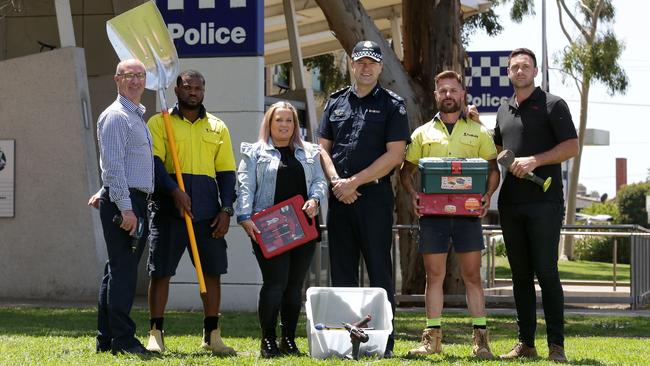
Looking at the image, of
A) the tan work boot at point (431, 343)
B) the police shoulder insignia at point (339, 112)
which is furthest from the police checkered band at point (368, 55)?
the tan work boot at point (431, 343)

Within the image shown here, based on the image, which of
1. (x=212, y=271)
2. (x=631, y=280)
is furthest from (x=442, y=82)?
(x=631, y=280)

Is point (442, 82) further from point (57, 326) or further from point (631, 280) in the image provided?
point (631, 280)

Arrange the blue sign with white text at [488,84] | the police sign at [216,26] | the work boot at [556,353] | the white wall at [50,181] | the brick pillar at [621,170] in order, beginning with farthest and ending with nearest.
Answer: the brick pillar at [621,170] → the blue sign with white text at [488,84] → the white wall at [50,181] → the police sign at [216,26] → the work boot at [556,353]

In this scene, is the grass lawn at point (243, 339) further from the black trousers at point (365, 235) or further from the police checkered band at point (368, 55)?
the police checkered band at point (368, 55)

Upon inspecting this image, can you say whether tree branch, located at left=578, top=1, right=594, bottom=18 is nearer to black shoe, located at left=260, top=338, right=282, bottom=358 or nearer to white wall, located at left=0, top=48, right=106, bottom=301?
white wall, located at left=0, top=48, right=106, bottom=301

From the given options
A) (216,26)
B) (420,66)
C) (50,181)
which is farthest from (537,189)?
(50,181)

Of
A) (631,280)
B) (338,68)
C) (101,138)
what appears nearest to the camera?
A: (101,138)

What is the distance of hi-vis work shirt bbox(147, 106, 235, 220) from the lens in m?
8.45

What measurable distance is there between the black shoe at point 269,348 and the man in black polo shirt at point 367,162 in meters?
0.71

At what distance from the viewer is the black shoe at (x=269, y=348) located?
8.18 metres

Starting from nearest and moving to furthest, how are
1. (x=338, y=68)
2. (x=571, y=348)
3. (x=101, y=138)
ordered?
(x=101, y=138), (x=571, y=348), (x=338, y=68)

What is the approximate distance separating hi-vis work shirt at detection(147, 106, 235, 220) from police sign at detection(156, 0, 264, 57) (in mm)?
5006

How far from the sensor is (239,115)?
1371 cm

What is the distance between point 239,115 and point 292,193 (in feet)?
18.0
